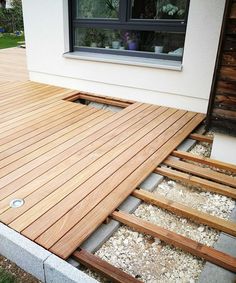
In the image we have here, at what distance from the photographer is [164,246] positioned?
169 cm

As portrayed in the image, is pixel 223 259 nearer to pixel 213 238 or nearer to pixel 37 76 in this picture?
pixel 213 238

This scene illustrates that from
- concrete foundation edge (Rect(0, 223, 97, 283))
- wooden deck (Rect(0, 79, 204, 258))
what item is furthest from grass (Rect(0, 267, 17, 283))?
wooden deck (Rect(0, 79, 204, 258))

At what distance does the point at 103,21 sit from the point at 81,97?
3.58 ft

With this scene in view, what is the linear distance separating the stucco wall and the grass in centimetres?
275

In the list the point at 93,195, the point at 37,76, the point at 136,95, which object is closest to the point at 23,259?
the point at 93,195

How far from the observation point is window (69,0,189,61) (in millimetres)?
3532

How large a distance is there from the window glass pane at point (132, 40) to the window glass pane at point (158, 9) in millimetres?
196

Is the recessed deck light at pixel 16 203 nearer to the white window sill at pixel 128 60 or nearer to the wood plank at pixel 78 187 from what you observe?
the wood plank at pixel 78 187

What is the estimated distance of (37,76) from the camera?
188 inches

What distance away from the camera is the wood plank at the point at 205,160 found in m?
2.39

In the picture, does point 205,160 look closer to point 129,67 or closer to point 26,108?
point 129,67

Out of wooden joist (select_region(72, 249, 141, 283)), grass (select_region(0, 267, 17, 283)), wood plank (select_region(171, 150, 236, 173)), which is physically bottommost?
grass (select_region(0, 267, 17, 283))

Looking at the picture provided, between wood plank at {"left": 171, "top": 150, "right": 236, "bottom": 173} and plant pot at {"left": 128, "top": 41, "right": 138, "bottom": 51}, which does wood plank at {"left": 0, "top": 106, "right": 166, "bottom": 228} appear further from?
plant pot at {"left": 128, "top": 41, "right": 138, "bottom": 51}

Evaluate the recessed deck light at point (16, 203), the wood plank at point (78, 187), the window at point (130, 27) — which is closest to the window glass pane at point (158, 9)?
the window at point (130, 27)
